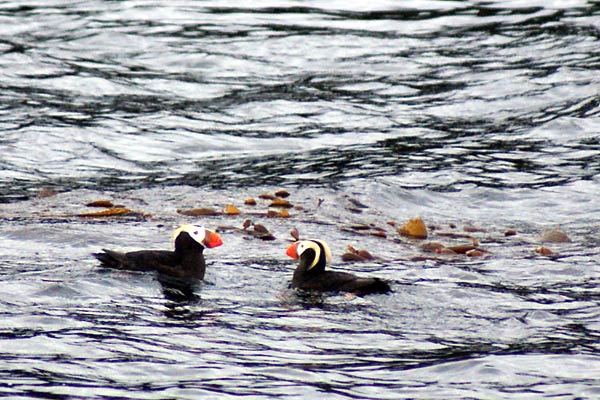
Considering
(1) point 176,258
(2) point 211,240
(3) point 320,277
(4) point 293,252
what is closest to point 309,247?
(4) point 293,252

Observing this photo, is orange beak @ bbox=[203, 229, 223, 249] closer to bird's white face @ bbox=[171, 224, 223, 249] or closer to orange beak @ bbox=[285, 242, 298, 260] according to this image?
bird's white face @ bbox=[171, 224, 223, 249]

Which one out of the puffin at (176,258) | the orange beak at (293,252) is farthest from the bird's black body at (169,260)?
the orange beak at (293,252)

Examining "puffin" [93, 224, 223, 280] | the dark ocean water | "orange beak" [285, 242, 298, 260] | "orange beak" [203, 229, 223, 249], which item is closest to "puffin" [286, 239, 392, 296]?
"orange beak" [285, 242, 298, 260]

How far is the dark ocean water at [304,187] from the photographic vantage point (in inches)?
311

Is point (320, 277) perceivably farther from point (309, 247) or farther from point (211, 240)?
point (211, 240)

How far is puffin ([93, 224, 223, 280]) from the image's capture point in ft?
32.3

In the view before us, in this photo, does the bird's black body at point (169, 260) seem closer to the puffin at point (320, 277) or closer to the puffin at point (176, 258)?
the puffin at point (176, 258)

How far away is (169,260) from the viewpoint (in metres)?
9.98

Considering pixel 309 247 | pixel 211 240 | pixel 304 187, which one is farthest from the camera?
pixel 304 187

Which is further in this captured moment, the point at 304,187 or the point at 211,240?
the point at 304,187

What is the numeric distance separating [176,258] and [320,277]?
1.14 meters

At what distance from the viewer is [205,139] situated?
15773 millimetres

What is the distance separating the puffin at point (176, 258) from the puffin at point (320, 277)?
2.34 ft

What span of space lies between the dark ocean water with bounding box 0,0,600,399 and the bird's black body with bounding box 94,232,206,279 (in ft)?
0.39
